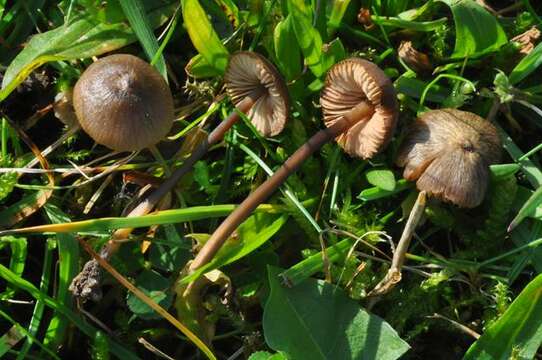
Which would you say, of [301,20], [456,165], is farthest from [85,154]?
[456,165]

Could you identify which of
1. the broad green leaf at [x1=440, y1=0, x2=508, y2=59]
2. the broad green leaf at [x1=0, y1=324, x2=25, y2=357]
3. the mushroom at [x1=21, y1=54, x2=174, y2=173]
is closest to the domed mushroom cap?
the mushroom at [x1=21, y1=54, x2=174, y2=173]

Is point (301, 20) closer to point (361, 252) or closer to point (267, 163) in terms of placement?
point (267, 163)

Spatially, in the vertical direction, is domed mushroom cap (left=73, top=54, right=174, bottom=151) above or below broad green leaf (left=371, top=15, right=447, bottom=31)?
above

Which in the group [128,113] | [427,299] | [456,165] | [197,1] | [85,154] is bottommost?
[427,299]

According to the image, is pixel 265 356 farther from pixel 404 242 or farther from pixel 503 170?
pixel 503 170

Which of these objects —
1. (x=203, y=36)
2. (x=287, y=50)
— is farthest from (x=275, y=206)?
(x=203, y=36)

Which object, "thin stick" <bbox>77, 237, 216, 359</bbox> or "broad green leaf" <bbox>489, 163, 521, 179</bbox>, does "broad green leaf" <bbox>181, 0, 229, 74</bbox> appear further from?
"broad green leaf" <bbox>489, 163, 521, 179</bbox>
